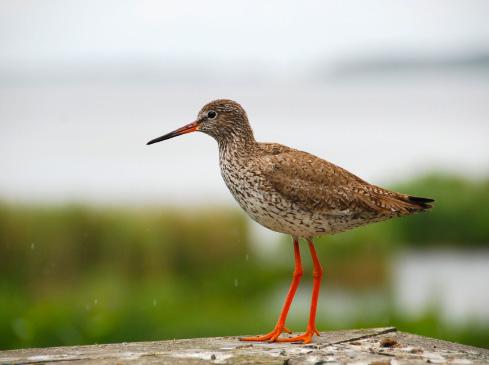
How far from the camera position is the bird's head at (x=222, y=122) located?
20.5 ft

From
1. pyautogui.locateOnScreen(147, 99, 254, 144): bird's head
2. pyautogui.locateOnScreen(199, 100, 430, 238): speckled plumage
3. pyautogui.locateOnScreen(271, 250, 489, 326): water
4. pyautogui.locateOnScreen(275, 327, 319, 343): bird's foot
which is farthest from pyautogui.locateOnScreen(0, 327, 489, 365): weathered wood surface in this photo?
pyautogui.locateOnScreen(271, 250, 489, 326): water

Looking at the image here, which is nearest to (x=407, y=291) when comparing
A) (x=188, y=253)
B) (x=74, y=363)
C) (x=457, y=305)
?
(x=457, y=305)

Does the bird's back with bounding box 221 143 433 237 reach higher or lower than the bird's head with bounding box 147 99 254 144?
lower

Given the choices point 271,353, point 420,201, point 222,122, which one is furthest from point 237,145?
point 271,353

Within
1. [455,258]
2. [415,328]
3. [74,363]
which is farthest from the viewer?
[455,258]

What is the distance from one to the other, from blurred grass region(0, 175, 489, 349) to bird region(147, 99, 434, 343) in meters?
3.38

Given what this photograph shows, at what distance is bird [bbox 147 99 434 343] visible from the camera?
18.9 feet

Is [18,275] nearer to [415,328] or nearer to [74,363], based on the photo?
[415,328]

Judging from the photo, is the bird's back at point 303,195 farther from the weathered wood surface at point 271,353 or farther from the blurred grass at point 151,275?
the blurred grass at point 151,275

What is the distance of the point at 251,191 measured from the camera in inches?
228

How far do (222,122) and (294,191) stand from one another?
0.93 meters

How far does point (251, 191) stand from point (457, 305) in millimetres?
7019

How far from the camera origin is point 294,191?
576cm

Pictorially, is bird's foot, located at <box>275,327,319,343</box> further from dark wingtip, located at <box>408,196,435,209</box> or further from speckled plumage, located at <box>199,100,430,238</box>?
dark wingtip, located at <box>408,196,435,209</box>
